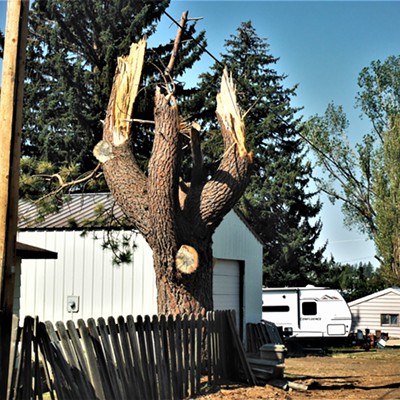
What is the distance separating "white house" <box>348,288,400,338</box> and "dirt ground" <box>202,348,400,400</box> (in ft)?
33.0

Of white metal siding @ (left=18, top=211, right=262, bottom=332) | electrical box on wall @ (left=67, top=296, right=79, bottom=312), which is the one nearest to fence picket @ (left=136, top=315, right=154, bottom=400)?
white metal siding @ (left=18, top=211, right=262, bottom=332)

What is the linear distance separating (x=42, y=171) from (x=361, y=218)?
1279 inches

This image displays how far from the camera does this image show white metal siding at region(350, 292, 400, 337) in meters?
30.4

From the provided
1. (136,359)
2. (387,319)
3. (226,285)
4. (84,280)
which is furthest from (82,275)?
(387,319)

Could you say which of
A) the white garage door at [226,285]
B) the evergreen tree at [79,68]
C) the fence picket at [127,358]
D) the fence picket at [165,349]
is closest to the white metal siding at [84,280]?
the white garage door at [226,285]

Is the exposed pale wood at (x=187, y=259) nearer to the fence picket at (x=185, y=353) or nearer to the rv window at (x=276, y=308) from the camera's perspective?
the fence picket at (x=185, y=353)

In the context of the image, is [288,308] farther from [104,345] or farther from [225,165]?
[104,345]

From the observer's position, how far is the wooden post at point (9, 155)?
6887 mm

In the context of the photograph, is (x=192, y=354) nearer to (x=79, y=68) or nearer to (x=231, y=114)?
(x=231, y=114)

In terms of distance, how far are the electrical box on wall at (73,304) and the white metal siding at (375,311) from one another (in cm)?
1649

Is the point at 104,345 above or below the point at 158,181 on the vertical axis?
below

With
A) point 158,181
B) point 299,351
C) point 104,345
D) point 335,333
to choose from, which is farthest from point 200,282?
point 335,333

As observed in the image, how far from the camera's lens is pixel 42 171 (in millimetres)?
12766

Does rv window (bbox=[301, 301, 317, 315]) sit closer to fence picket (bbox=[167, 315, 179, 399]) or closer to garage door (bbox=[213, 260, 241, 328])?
garage door (bbox=[213, 260, 241, 328])
